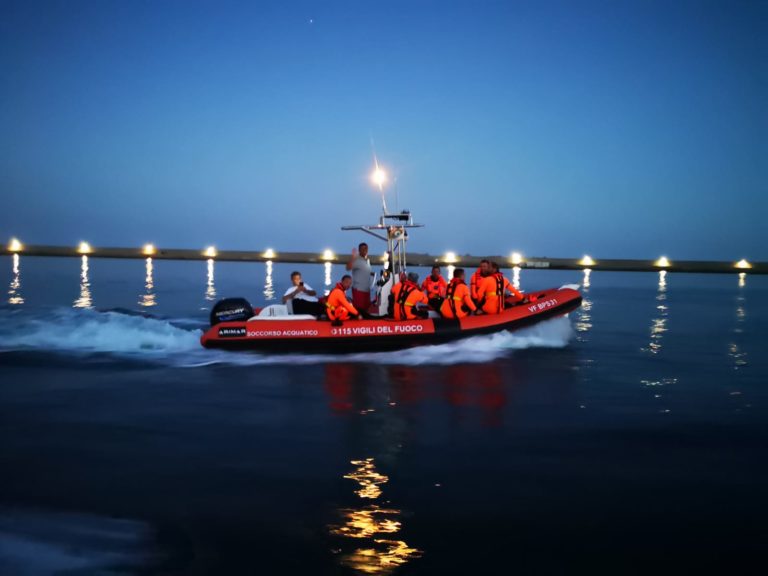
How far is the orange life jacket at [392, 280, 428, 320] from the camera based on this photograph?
12.1m

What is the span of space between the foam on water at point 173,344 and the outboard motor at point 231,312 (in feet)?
2.15

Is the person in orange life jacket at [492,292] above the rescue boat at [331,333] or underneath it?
above

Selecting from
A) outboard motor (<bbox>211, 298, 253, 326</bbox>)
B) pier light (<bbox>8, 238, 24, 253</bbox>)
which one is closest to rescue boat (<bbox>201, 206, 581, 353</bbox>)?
outboard motor (<bbox>211, 298, 253, 326</bbox>)

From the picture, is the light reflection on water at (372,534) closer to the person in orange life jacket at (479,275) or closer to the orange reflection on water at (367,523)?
the orange reflection on water at (367,523)

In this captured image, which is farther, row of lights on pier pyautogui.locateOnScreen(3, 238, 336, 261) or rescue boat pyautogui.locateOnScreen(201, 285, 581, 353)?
row of lights on pier pyautogui.locateOnScreen(3, 238, 336, 261)

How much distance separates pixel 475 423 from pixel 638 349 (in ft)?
25.0

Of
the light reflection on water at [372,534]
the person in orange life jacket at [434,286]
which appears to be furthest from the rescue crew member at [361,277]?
the light reflection on water at [372,534]

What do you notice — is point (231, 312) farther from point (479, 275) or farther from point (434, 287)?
point (479, 275)

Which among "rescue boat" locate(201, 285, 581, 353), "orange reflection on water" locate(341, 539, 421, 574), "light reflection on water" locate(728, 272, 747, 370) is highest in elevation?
"rescue boat" locate(201, 285, 581, 353)

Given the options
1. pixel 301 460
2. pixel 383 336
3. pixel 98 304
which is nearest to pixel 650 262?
pixel 98 304

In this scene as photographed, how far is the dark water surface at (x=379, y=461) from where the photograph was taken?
4.49m

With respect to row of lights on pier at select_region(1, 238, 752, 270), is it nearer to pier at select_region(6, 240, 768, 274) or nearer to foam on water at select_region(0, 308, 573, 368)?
pier at select_region(6, 240, 768, 274)

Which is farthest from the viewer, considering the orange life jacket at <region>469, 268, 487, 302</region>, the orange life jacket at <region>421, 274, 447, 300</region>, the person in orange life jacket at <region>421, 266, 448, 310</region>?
the orange life jacket at <region>421, 274, 447, 300</region>

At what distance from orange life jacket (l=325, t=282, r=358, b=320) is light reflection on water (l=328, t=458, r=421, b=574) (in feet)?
20.3
